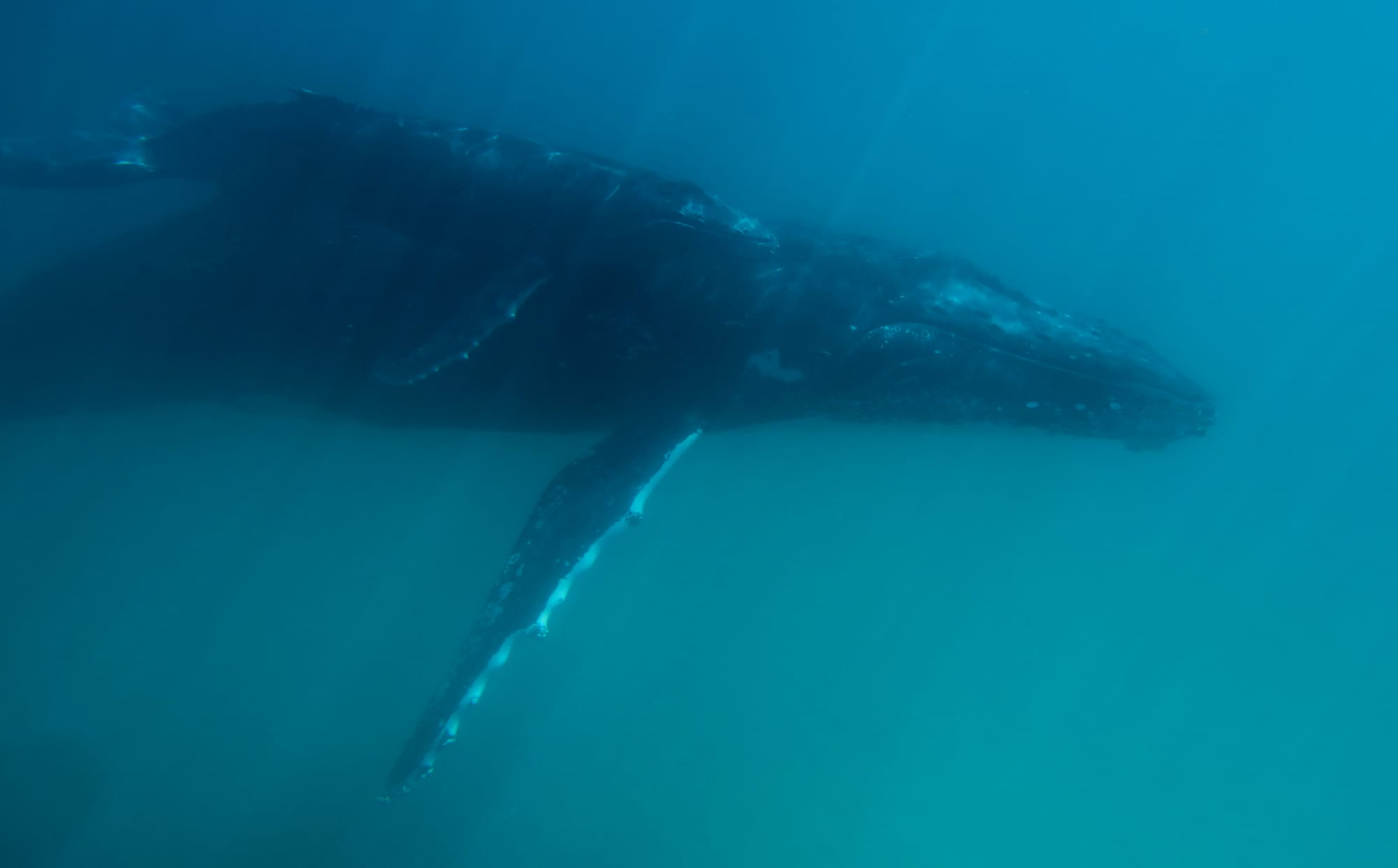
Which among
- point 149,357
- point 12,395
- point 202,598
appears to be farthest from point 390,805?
point 12,395

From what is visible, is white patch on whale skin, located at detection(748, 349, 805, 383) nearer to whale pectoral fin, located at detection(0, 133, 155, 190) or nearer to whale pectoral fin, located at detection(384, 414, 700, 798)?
whale pectoral fin, located at detection(384, 414, 700, 798)

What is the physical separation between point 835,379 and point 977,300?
5.89ft

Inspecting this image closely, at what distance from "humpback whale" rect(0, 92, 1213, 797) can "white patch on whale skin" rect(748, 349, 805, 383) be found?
2cm

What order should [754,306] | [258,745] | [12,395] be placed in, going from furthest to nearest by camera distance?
[258,745], [12,395], [754,306]

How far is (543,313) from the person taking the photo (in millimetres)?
7406

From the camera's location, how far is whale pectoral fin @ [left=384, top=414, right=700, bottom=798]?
20.6ft

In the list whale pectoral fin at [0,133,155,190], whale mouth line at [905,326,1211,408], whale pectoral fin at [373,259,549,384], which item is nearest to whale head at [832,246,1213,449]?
whale mouth line at [905,326,1211,408]

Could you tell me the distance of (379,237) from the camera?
7.92 meters

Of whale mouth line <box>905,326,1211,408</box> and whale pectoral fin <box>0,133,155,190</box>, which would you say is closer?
whale mouth line <box>905,326,1211,408</box>

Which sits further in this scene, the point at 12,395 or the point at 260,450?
the point at 260,450

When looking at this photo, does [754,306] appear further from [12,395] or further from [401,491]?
[12,395]

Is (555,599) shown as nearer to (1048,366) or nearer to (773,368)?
(773,368)

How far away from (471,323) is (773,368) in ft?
9.47

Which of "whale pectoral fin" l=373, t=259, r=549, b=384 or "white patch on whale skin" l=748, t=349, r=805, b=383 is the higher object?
"white patch on whale skin" l=748, t=349, r=805, b=383
